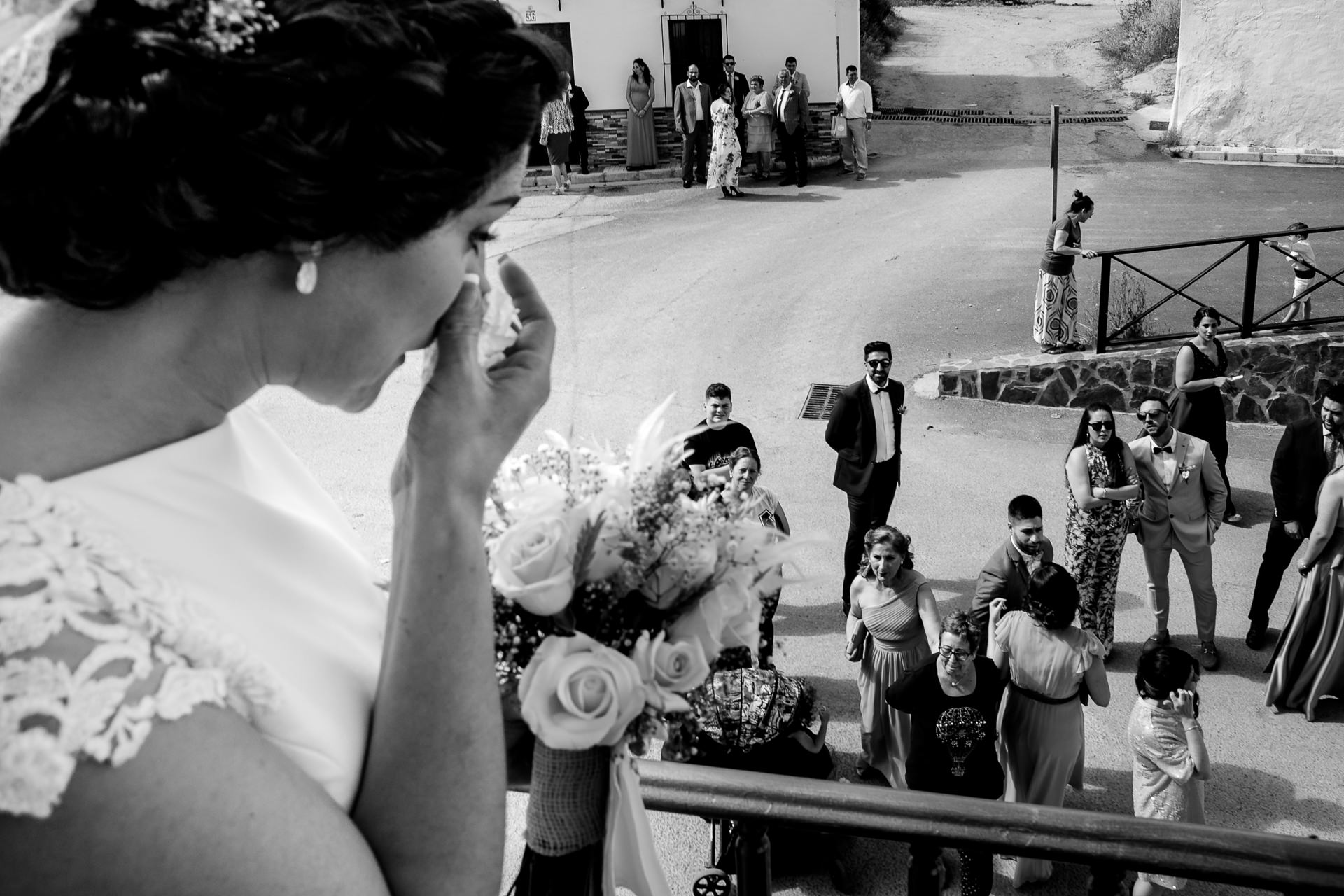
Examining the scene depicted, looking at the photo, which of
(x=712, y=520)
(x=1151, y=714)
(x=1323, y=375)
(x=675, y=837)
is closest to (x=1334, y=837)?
(x=1151, y=714)

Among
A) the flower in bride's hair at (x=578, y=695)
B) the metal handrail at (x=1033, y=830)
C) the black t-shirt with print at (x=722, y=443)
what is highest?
the flower in bride's hair at (x=578, y=695)

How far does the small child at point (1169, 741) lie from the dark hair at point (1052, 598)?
0.41m

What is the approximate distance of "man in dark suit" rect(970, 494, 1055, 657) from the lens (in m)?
6.77

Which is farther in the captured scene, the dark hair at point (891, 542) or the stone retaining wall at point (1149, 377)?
the stone retaining wall at point (1149, 377)

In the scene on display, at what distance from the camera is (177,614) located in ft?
3.85

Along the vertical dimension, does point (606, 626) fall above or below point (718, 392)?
above

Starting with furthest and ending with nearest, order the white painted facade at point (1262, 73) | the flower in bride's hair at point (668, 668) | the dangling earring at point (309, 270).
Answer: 1. the white painted facade at point (1262, 73)
2. the flower in bride's hair at point (668, 668)
3. the dangling earring at point (309, 270)

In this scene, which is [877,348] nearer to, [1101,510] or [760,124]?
[1101,510]

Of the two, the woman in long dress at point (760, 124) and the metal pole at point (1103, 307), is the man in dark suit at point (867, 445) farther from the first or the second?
the woman in long dress at point (760, 124)

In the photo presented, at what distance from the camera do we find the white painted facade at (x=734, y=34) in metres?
20.7

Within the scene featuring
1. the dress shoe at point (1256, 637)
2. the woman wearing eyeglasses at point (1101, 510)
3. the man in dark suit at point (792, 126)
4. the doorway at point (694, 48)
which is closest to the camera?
the woman wearing eyeglasses at point (1101, 510)

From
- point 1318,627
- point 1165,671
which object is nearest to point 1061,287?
point 1318,627

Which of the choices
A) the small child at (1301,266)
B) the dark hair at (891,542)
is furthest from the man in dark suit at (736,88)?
the dark hair at (891,542)

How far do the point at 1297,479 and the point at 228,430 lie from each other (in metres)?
7.58
